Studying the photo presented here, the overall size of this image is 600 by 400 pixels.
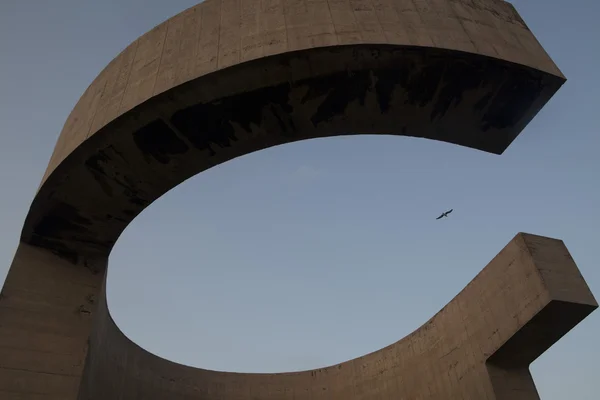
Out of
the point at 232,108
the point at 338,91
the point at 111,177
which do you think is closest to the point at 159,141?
the point at 111,177

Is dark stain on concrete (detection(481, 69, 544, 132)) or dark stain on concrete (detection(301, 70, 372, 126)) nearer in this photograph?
dark stain on concrete (detection(301, 70, 372, 126))

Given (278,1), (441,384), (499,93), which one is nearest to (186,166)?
(278,1)

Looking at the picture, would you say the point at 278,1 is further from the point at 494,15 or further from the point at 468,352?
the point at 468,352

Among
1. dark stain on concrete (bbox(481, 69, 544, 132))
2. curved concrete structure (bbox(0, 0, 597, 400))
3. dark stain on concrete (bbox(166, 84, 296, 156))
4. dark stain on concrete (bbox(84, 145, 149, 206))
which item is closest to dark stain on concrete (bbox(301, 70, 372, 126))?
curved concrete structure (bbox(0, 0, 597, 400))

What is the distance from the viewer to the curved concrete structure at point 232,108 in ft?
19.0

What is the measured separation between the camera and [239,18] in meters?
6.45

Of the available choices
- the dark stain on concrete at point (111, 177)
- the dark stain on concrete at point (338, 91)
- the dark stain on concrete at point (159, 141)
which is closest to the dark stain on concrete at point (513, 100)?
Answer: the dark stain on concrete at point (338, 91)

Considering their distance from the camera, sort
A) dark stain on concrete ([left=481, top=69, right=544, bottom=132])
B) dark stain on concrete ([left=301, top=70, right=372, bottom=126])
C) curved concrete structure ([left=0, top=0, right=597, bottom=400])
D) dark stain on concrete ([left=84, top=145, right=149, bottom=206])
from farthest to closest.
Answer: dark stain on concrete ([left=84, top=145, right=149, bottom=206]) → dark stain on concrete ([left=481, top=69, right=544, bottom=132]) → dark stain on concrete ([left=301, top=70, right=372, bottom=126]) → curved concrete structure ([left=0, top=0, right=597, bottom=400])

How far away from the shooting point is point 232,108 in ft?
19.7

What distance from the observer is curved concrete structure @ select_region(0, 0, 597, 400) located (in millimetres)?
5789

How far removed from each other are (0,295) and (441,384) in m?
8.00

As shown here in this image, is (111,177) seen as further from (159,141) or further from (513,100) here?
(513,100)

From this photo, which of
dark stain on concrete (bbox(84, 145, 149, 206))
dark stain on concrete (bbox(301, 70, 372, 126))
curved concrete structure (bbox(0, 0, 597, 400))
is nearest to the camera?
curved concrete structure (bbox(0, 0, 597, 400))

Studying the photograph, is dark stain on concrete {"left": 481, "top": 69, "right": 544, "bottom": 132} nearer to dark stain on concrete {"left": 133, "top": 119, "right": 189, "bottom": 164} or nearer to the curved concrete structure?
the curved concrete structure
